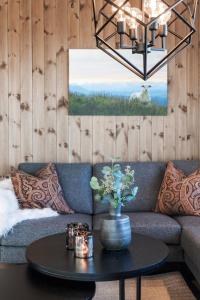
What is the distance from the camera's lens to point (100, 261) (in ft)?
7.18

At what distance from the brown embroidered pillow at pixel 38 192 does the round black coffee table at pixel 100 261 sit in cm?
99

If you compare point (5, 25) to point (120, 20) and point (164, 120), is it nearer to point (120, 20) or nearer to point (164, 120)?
point (164, 120)

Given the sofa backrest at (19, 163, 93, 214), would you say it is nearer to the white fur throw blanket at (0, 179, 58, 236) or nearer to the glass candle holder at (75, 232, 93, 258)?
the white fur throw blanket at (0, 179, 58, 236)

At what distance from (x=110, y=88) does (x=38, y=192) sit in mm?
1229

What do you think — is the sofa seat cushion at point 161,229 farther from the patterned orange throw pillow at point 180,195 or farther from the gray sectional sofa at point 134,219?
the patterned orange throw pillow at point 180,195

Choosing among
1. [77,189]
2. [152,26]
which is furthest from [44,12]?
[152,26]

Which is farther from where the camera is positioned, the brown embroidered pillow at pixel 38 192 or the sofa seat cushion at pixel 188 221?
the brown embroidered pillow at pixel 38 192

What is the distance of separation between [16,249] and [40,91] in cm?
159

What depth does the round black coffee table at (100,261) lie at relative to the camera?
80.0 inches

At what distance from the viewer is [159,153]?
4.06 meters

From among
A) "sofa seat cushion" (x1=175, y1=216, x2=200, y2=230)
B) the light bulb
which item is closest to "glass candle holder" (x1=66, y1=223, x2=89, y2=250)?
"sofa seat cushion" (x1=175, y1=216, x2=200, y2=230)

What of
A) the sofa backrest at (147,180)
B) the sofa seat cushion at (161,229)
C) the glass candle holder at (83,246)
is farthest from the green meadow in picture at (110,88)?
the glass candle holder at (83,246)

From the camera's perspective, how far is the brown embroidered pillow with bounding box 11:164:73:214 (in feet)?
11.5

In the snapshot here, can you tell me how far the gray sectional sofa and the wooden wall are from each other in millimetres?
236
